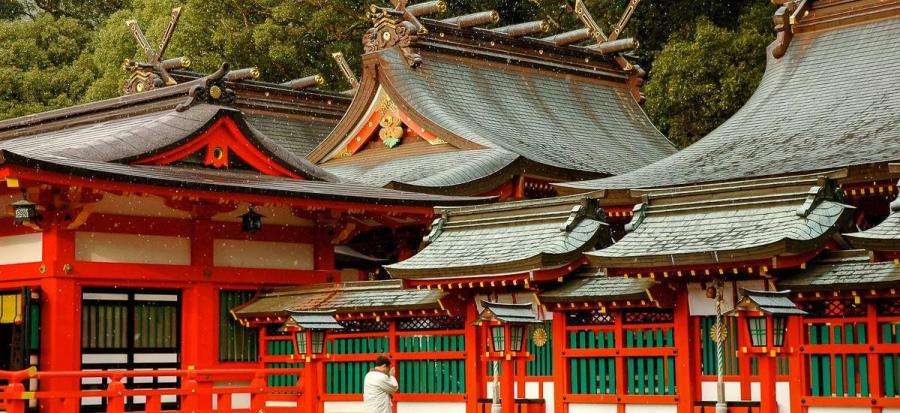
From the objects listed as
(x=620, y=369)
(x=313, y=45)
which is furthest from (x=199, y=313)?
(x=313, y=45)

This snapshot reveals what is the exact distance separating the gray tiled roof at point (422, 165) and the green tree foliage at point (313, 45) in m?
8.41

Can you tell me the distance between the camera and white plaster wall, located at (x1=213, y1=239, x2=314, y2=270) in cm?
2114

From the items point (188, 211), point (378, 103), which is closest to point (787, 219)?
point (188, 211)

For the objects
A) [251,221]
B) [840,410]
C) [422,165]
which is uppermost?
[422,165]

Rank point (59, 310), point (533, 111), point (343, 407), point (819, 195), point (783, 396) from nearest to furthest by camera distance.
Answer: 1. point (783, 396)
2. point (819, 195)
3. point (59, 310)
4. point (343, 407)
5. point (533, 111)

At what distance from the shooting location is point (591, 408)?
688 inches

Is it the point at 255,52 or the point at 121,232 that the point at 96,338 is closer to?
the point at 121,232

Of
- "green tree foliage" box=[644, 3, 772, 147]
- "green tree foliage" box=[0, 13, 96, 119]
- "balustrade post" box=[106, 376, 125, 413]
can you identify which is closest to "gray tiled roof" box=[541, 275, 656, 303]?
"balustrade post" box=[106, 376, 125, 413]

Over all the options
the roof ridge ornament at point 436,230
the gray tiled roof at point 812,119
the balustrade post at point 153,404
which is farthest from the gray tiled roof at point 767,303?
the balustrade post at point 153,404

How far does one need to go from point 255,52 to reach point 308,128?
9055mm

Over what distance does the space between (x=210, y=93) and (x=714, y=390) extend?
901cm

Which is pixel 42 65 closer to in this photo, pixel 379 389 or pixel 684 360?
pixel 379 389

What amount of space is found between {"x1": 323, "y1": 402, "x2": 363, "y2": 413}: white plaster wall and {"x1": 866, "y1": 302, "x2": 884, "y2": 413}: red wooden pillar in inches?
284

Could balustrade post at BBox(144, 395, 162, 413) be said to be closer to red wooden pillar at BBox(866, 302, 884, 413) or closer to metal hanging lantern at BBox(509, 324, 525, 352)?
metal hanging lantern at BBox(509, 324, 525, 352)
